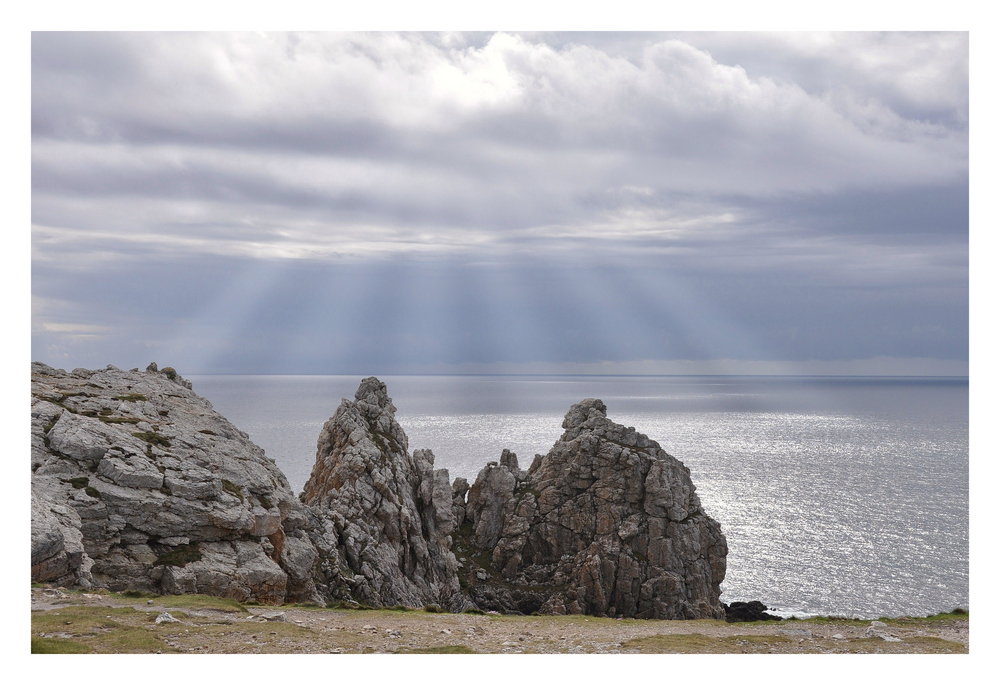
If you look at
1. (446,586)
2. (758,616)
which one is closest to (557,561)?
(446,586)

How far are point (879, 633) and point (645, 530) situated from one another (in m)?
43.6

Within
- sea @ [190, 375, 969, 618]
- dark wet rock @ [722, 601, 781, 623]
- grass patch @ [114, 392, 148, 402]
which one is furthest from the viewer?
sea @ [190, 375, 969, 618]

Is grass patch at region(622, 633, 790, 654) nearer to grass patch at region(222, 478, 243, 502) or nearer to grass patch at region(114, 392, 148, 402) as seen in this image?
grass patch at region(222, 478, 243, 502)

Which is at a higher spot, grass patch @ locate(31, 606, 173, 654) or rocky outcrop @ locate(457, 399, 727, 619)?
grass patch @ locate(31, 606, 173, 654)

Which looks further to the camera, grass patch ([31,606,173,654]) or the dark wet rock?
the dark wet rock

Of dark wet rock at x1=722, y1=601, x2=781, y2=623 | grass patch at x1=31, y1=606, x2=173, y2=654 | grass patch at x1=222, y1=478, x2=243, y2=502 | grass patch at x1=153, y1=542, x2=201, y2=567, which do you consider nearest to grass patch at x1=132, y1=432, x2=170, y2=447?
grass patch at x1=222, y1=478, x2=243, y2=502

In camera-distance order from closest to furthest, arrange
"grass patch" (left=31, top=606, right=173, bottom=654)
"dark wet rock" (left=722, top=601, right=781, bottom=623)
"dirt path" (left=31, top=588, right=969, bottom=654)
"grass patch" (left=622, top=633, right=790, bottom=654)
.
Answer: "grass patch" (left=31, top=606, right=173, bottom=654), "dirt path" (left=31, top=588, right=969, bottom=654), "grass patch" (left=622, top=633, right=790, bottom=654), "dark wet rock" (left=722, top=601, right=781, bottom=623)

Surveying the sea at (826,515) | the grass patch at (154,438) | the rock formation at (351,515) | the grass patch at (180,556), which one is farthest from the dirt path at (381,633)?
the sea at (826,515)

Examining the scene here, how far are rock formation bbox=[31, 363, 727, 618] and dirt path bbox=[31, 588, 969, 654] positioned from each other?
3.95 m

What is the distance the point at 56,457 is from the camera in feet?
84.8

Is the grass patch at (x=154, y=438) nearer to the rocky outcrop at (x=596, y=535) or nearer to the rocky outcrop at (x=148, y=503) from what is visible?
the rocky outcrop at (x=148, y=503)

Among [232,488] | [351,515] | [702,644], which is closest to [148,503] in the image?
[232,488]

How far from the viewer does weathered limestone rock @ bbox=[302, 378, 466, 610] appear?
38.6 metres

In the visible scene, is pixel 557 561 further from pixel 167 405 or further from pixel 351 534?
pixel 167 405
